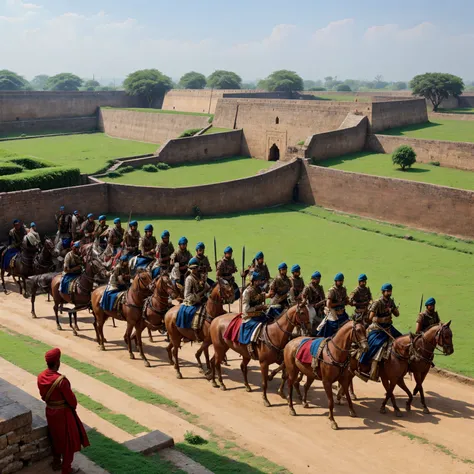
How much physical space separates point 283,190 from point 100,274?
1561 cm

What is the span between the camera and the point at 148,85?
56.3 m

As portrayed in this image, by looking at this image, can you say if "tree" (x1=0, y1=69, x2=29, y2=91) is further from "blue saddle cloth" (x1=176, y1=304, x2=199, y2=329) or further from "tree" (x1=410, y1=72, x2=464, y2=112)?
"blue saddle cloth" (x1=176, y1=304, x2=199, y2=329)

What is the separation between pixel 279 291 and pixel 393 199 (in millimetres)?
14444

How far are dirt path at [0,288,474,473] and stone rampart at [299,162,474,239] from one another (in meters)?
12.0

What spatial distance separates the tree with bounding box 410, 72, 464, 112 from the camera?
45.4 m

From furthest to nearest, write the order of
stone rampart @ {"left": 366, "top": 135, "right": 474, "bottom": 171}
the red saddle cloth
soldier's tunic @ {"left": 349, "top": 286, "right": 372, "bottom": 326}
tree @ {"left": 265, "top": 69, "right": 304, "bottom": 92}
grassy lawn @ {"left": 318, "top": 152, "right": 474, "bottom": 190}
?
tree @ {"left": 265, "top": 69, "right": 304, "bottom": 92}, stone rampart @ {"left": 366, "top": 135, "right": 474, "bottom": 171}, grassy lawn @ {"left": 318, "top": 152, "right": 474, "bottom": 190}, soldier's tunic @ {"left": 349, "top": 286, "right": 372, "bottom": 326}, the red saddle cloth

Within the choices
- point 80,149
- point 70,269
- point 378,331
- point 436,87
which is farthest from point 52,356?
point 436,87

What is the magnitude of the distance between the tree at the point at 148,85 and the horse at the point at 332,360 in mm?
50113

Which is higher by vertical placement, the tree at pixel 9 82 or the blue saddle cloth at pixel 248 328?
the tree at pixel 9 82

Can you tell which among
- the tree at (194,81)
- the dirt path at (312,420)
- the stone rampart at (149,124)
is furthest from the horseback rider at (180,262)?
the tree at (194,81)

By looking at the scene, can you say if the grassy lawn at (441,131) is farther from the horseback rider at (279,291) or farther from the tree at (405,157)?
the horseback rider at (279,291)

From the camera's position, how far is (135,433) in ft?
26.2

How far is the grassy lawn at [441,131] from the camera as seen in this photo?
31458 millimetres

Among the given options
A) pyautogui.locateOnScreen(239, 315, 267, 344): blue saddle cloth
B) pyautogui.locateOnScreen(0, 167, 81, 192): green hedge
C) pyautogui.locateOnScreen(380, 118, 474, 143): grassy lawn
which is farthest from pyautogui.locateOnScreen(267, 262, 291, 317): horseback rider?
pyautogui.locateOnScreen(380, 118, 474, 143): grassy lawn
